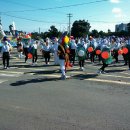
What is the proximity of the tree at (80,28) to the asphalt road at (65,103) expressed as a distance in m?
66.5

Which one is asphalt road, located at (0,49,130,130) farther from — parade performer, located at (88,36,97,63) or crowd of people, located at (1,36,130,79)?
parade performer, located at (88,36,97,63)

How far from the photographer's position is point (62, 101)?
31.0ft

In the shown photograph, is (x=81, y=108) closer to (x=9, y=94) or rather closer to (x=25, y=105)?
(x=25, y=105)

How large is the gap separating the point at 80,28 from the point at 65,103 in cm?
7221

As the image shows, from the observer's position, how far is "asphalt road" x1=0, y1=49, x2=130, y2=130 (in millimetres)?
7207

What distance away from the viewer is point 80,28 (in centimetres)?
8050

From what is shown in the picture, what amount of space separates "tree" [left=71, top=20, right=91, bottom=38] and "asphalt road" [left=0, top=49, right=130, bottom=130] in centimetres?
6653

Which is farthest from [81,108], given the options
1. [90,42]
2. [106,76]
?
[90,42]

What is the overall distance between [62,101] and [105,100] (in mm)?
1337

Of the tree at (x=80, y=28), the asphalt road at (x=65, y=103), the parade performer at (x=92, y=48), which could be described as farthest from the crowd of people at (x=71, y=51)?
the tree at (x=80, y=28)

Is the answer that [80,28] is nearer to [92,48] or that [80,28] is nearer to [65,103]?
[92,48]

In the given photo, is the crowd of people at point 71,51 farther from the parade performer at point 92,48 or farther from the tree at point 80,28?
the tree at point 80,28

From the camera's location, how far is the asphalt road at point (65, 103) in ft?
23.6

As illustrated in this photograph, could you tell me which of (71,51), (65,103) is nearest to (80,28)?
(71,51)
